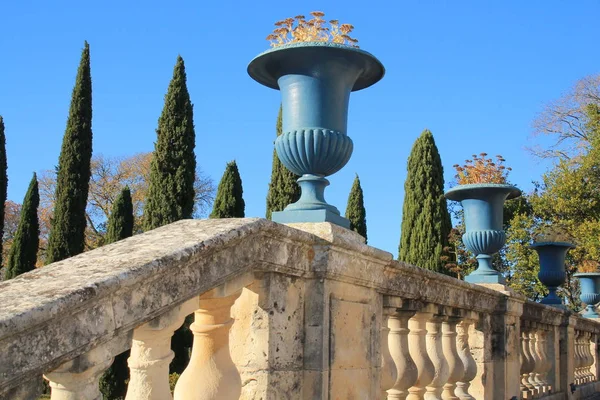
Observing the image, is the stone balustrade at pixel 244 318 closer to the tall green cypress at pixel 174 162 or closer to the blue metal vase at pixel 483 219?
the blue metal vase at pixel 483 219

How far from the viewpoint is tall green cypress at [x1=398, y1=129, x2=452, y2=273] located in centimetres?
2131

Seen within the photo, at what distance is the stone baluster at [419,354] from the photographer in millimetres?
4117

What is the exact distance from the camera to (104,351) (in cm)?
189

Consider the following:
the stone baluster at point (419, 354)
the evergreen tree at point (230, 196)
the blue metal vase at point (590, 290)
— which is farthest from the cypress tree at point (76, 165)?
the stone baluster at point (419, 354)

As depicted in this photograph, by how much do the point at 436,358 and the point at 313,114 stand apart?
1946 millimetres

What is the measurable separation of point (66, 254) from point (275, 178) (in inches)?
259

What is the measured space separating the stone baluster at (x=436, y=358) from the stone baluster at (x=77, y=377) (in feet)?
9.37

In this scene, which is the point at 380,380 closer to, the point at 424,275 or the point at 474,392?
the point at 424,275

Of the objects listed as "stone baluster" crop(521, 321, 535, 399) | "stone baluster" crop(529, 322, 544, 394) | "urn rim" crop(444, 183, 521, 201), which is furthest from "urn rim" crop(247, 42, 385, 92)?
"stone baluster" crop(529, 322, 544, 394)

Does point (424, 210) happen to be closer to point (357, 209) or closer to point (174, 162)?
point (357, 209)

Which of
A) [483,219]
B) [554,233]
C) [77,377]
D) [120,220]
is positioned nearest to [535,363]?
[483,219]

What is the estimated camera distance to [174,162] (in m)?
19.4

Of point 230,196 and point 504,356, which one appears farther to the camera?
point 230,196

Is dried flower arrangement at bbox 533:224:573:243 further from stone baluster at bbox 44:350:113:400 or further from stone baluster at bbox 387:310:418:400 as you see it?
stone baluster at bbox 44:350:113:400
